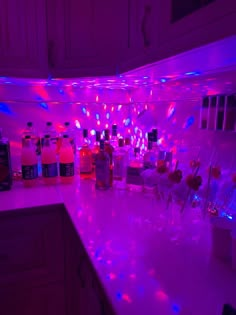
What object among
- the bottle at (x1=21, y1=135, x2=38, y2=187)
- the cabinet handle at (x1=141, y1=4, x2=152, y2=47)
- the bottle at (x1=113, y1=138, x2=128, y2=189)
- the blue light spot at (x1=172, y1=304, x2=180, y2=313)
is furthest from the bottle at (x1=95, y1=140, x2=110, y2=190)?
the blue light spot at (x1=172, y1=304, x2=180, y2=313)

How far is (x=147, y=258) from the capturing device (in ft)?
2.36

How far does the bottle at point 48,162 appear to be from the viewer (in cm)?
142

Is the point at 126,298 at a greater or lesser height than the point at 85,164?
lesser

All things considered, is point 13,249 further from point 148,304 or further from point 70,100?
point 70,100

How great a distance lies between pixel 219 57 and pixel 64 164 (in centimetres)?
93

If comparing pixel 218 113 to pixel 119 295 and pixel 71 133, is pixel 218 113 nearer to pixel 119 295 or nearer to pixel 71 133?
pixel 119 295

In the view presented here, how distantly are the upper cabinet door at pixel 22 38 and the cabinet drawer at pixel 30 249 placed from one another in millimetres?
715

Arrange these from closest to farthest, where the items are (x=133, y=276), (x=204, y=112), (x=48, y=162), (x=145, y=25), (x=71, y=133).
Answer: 1. (x=133, y=276)
2. (x=145, y=25)
3. (x=204, y=112)
4. (x=48, y=162)
5. (x=71, y=133)

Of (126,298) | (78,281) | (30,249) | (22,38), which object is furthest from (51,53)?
(126,298)

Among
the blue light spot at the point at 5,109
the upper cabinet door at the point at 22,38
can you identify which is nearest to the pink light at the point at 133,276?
the upper cabinet door at the point at 22,38

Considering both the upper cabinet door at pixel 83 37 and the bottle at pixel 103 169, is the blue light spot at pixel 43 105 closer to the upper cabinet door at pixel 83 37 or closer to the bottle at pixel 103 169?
the upper cabinet door at pixel 83 37

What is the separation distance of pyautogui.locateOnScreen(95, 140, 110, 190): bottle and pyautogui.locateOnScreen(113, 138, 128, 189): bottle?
0.08 meters

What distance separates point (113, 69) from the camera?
1294 millimetres

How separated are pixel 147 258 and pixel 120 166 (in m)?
0.77
